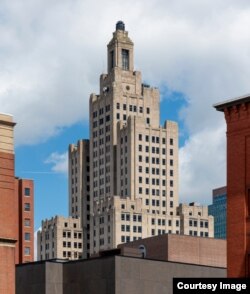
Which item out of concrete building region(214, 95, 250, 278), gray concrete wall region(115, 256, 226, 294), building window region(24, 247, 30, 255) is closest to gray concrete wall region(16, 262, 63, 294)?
gray concrete wall region(115, 256, 226, 294)

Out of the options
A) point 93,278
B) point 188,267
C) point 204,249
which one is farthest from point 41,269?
point 204,249

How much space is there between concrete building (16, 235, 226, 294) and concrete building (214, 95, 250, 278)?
13508 millimetres

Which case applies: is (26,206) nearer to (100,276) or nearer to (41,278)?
(41,278)

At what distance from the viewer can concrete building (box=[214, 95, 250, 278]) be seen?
180 ft

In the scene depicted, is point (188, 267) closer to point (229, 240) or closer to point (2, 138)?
point (229, 240)

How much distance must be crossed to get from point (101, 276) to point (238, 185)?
1664 cm

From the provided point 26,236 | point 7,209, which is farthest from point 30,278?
point 26,236

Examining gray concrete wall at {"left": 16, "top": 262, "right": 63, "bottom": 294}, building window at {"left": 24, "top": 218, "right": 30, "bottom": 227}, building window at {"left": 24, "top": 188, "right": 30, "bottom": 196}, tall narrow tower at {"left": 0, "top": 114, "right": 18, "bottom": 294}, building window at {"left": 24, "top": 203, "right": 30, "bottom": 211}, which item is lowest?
gray concrete wall at {"left": 16, "top": 262, "right": 63, "bottom": 294}

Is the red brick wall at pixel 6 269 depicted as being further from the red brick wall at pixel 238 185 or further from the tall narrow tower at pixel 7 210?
the red brick wall at pixel 238 185

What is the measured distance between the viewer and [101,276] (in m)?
68.1

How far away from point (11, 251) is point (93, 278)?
2693 centimetres

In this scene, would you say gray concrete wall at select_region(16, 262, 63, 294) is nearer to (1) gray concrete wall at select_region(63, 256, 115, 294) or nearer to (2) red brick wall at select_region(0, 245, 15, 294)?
(1) gray concrete wall at select_region(63, 256, 115, 294)

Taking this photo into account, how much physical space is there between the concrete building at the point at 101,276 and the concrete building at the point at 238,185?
1351 centimetres

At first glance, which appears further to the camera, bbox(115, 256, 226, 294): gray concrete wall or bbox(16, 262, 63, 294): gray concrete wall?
bbox(16, 262, 63, 294): gray concrete wall
